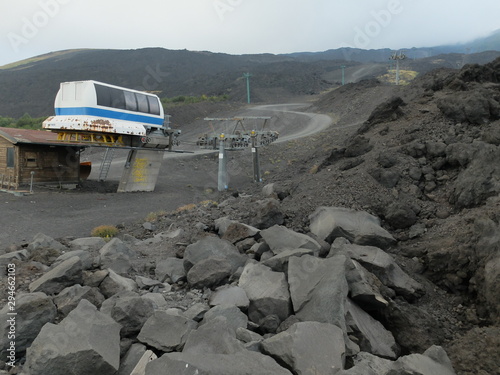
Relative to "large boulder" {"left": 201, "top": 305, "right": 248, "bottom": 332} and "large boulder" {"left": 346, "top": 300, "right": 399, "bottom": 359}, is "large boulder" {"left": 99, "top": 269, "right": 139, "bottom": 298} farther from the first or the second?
"large boulder" {"left": 346, "top": 300, "right": 399, "bottom": 359}

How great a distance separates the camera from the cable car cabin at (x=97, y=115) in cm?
2144

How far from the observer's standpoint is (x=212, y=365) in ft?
13.4

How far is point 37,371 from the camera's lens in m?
4.56

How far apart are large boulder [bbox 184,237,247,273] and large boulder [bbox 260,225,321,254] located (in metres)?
0.62

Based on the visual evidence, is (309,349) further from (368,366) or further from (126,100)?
(126,100)

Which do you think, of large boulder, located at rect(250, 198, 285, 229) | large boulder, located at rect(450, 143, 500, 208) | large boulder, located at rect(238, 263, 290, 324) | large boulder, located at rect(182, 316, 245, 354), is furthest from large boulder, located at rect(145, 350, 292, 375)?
large boulder, located at rect(450, 143, 500, 208)

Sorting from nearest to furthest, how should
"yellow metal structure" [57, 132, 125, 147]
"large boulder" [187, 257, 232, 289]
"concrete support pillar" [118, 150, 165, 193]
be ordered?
"large boulder" [187, 257, 232, 289] < "yellow metal structure" [57, 132, 125, 147] < "concrete support pillar" [118, 150, 165, 193]

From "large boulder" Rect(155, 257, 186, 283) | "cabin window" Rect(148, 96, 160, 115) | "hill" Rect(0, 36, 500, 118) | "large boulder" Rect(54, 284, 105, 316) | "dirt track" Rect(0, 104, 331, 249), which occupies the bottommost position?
"dirt track" Rect(0, 104, 331, 249)

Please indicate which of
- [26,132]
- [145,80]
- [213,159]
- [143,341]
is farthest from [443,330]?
[145,80]

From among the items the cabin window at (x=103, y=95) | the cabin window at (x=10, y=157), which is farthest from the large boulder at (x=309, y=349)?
the cabin window at (x=10, y=157)

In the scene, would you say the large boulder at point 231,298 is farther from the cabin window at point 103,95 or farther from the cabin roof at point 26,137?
the cabin window at point 103,95

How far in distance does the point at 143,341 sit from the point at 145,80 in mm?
94576

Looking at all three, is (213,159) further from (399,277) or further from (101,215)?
(399,277)

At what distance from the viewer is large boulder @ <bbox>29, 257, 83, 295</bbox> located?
657cm
